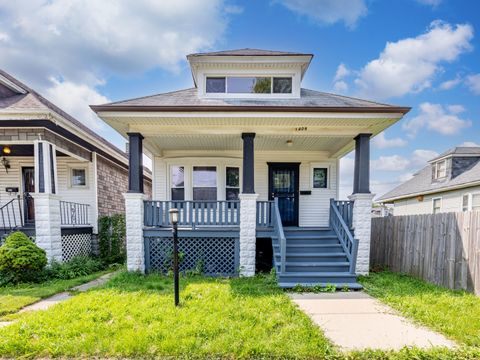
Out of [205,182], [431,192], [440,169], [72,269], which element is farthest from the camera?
[440,169]

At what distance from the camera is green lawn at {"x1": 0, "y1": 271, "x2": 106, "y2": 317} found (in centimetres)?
416

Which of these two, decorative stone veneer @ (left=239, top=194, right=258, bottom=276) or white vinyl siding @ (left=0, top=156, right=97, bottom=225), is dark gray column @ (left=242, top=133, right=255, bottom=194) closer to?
decorative stone veneer @ (left=239, top=194, right=258, bottom=276)

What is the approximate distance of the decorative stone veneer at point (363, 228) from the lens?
605 centimetres

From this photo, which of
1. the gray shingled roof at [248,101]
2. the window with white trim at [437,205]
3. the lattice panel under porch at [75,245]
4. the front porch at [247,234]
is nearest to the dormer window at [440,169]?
the window with white trim at [437,205]

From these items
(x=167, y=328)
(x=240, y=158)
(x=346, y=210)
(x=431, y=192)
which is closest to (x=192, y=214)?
(x=240, y=158)

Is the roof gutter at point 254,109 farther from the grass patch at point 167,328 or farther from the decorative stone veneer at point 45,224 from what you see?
the grass patch at point 167,328

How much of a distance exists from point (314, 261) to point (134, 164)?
195 inches

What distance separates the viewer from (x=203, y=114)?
18.3ft

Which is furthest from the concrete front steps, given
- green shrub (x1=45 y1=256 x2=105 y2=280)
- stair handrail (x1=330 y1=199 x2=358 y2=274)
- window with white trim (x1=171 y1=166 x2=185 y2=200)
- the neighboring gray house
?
the neighboring gray house

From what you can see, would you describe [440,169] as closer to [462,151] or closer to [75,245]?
[462,151]

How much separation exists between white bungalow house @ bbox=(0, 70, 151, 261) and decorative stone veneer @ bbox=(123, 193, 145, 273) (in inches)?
85.5

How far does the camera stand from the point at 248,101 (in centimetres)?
653

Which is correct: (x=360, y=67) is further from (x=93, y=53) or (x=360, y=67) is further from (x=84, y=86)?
(x=84, y=86)

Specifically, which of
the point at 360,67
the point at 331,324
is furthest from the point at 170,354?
the point at 360,67
